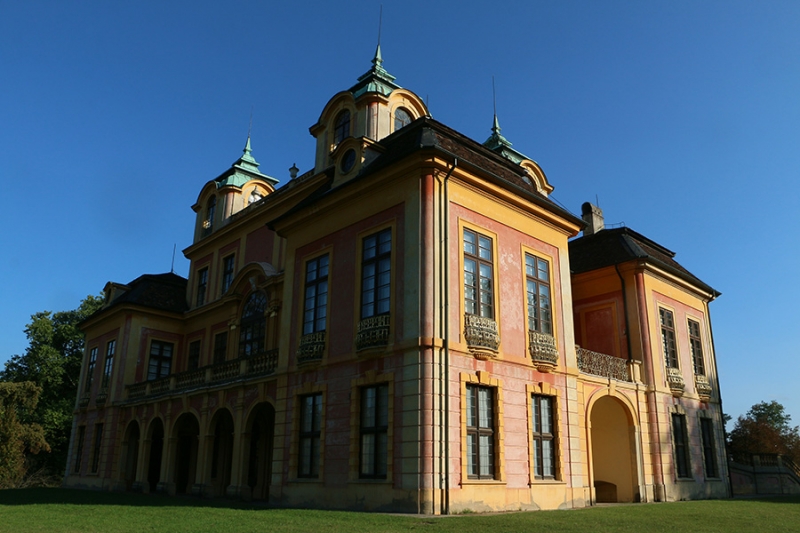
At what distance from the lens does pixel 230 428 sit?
1068 inches

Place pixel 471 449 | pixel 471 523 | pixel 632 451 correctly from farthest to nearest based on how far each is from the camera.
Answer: pixel 632 451
pixel 471 449
pixel 471 523

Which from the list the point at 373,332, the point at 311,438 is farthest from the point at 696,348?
the point at 311,438

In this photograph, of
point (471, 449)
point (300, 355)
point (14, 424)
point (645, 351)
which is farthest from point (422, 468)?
point (14, 424)

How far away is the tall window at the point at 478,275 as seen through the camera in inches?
689

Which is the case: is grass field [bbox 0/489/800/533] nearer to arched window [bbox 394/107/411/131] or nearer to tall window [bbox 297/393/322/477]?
A: tall window [bbox 297/393/322/477]

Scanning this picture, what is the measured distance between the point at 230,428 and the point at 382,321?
43.0 ft

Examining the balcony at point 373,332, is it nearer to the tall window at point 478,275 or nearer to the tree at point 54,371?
the tall window at point 478,275

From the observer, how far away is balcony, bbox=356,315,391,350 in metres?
16.8

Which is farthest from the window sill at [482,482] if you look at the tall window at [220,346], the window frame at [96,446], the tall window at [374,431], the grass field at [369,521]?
the window frame at [96,446]

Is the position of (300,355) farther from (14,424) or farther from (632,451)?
(14,424)

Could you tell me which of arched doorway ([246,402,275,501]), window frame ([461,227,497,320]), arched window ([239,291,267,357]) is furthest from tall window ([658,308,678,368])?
arched window ([239,291,267,357])

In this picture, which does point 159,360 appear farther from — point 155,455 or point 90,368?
point 90,368

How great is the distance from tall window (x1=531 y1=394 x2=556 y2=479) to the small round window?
28.8ft

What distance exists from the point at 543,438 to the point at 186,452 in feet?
61.1
